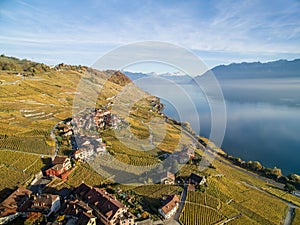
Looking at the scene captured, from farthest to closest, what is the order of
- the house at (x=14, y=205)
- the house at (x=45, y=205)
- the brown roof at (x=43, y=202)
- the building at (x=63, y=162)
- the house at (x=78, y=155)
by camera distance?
1. the house at (x=78, y=155)
2. the building at (x=63, y=162)
3. the brown roof at (x=43, y=202)
4. the house at (x=45, y=205)
5. the house at (x=14, y=205)

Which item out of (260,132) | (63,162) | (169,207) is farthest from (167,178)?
(260,132)

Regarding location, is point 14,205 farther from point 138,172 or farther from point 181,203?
point 181,203

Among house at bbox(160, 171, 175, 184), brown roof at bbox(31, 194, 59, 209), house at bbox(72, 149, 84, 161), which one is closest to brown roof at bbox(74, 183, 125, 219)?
brown roof at bbox(31, 194, 59, 209)

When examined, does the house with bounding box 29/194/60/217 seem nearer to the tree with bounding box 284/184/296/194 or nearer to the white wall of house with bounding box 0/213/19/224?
the white wall of house with bounding box 0/213/19/224

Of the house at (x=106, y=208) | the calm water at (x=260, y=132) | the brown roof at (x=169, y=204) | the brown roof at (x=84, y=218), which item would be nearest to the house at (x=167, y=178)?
the brown roof at (x=169, y=204)

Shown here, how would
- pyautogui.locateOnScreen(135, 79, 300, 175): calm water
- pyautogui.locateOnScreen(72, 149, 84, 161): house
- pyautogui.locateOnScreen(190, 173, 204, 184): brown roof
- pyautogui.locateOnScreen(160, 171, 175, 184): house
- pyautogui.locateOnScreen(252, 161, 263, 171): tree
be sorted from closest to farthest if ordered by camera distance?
pyautogui.locateOnScreen(160, 171, 175, 184): house
pyautogui.locateOnScreen(190, 173, 204, 184): brown roof
pyautogui.locateOnScreen(72, 149, 84, 161): house
pyautogui.locateOnScreen(252, 161, 263, 171): tree
pyautogui.locateOnScreen(135, 79, 300, 175): calm water

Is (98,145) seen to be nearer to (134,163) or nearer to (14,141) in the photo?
(134,163)

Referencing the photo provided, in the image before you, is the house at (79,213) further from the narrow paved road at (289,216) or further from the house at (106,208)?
the narrow paved road at (289,216)
